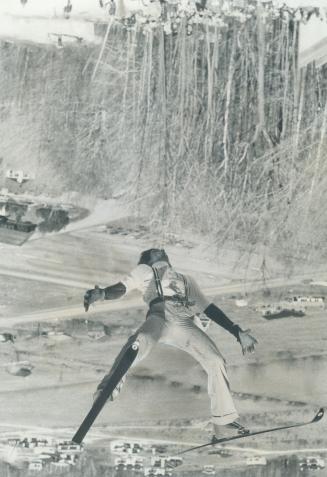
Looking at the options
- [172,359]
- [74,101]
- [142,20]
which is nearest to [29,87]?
[74,101]

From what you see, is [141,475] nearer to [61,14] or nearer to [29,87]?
[29,87]

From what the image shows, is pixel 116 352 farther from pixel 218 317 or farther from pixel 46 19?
pixel 46 19

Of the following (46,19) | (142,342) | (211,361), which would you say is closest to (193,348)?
(211,361)

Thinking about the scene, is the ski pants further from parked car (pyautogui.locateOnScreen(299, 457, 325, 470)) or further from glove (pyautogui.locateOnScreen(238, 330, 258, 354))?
parked car (pyautogui.locateOnScreen(299, 457, 325, 470))

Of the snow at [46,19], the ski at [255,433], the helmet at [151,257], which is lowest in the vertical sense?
the ski at [255,433]

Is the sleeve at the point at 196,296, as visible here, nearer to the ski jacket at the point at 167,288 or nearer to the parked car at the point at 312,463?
the ski jacket at the point at 167,288

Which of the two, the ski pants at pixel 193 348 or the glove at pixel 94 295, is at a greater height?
the glove at pixel 94 295

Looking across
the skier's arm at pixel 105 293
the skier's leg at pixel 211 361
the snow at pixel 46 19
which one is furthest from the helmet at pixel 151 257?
the snow at pixel 46 19
